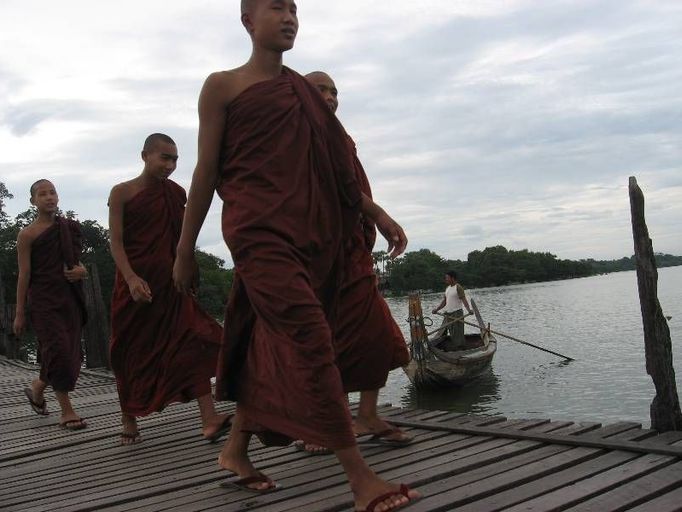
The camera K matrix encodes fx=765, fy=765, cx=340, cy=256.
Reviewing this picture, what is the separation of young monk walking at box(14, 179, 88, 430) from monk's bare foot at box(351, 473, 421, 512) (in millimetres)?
3788

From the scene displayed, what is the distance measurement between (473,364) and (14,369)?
849 cm

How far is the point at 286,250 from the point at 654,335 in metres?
2.76

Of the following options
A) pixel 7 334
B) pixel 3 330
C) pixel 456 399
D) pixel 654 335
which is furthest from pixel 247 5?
pixel 3 330

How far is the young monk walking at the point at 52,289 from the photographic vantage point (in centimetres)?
577

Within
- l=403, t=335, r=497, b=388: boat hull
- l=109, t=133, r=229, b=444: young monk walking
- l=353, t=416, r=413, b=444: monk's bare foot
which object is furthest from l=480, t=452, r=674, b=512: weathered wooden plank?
l=403, t=335, r=497, b=388: boat hull

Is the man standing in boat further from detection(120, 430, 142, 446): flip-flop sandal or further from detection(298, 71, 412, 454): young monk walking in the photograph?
detection(298, 71, 412, 454): young monk walking

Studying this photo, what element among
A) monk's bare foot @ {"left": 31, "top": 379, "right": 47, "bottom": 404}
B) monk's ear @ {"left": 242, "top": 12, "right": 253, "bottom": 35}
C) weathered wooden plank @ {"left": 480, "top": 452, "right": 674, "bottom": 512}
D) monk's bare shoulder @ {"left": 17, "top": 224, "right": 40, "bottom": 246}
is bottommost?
weathered wooden plank @ {"left": 480, "top": 452, "right": 674, "bottom": 512}

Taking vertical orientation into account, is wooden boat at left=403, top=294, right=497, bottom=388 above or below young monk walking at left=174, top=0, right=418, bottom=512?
below

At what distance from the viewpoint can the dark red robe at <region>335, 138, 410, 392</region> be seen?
3533 mm

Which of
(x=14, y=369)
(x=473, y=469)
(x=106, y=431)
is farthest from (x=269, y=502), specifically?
(x=14, y=369)

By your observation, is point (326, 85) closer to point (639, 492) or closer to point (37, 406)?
point (639, 492)

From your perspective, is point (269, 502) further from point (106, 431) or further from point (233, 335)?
point (106, 431)

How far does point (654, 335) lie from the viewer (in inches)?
177

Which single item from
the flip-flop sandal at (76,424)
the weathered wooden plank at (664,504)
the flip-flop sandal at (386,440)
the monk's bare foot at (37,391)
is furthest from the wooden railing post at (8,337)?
the weathered wooden plank at (664,504)
